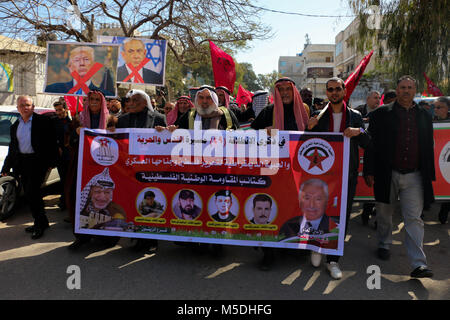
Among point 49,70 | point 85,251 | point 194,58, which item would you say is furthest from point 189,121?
point 194,58

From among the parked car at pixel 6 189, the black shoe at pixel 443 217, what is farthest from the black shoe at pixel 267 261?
the parked car at pixel 6 189

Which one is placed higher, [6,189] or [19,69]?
[19,69]

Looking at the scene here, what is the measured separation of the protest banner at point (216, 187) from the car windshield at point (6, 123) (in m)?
2.81

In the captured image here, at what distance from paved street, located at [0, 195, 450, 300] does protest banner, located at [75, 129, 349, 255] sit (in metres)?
0.30

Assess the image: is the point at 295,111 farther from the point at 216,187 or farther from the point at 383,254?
the point at 383,254

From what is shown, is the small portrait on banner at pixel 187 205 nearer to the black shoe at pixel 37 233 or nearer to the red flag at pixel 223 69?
the black shoe at pixel 37 233

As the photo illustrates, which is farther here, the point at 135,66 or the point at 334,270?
the point at 135,66

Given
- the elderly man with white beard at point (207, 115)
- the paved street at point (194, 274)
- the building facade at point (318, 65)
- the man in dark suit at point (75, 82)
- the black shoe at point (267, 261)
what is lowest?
the paved street at point (194, 274)

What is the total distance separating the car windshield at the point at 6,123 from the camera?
5.88 metres

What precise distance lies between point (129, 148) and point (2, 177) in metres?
2.39

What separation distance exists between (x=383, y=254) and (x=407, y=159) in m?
1.18

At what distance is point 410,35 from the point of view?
12422 mm

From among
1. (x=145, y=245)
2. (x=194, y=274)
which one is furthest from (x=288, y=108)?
(x=145, y=245)
